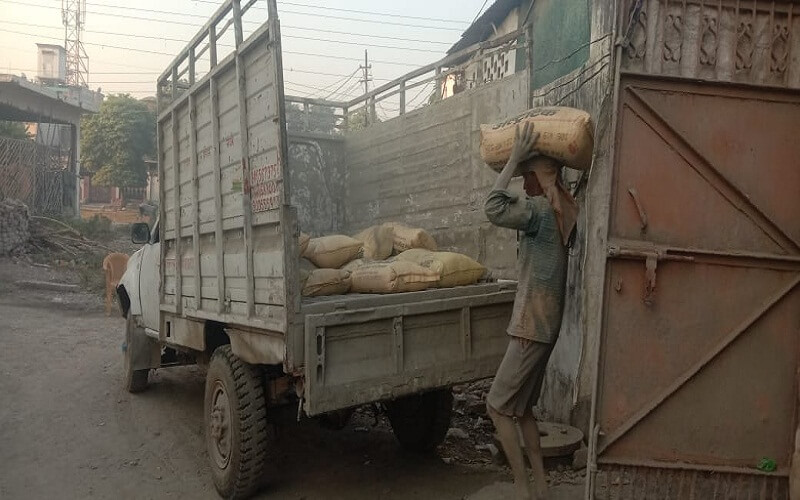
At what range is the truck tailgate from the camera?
319 centimetres

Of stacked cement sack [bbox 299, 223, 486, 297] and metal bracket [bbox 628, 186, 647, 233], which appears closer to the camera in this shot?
metal bracket [bbox 628, 186, 647, 233]

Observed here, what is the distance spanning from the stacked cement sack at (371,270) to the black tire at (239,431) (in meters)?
0.67

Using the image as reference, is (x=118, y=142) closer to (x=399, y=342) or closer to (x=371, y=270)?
(x=371, y=270)

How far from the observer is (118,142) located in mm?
29781

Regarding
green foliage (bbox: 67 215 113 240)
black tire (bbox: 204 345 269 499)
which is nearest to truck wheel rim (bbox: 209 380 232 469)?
black tire (bbox: 204 345 269 499)

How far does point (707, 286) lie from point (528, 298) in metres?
0.81

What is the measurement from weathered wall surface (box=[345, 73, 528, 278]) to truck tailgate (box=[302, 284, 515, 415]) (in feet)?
4.27

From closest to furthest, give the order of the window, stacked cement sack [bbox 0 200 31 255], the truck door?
the truck door < the window < stacked cement sack [bbox 0 200 31 255]

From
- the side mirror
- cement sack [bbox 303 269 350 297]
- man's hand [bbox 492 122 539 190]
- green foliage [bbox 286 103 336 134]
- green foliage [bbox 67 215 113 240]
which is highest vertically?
green foliage [bbox 286 103 336 134]

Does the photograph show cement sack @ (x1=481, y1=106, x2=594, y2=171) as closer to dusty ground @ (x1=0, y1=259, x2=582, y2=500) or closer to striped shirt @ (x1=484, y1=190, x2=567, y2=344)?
striped shirt @ (x1=484, y1=190, x2=567, y2=344)

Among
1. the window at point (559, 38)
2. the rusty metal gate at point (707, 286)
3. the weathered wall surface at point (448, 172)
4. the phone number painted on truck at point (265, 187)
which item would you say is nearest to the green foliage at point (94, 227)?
the weathered wall surface at point (448, 172)

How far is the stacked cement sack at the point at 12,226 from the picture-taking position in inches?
579

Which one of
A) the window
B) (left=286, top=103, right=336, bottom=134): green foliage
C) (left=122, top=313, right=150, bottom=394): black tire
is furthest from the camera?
(left=286, top=103, right=336, bottom=134): green foliage

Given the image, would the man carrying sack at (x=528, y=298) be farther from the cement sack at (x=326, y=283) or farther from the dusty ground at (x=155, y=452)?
the cement sack at (x=326, y=283)
